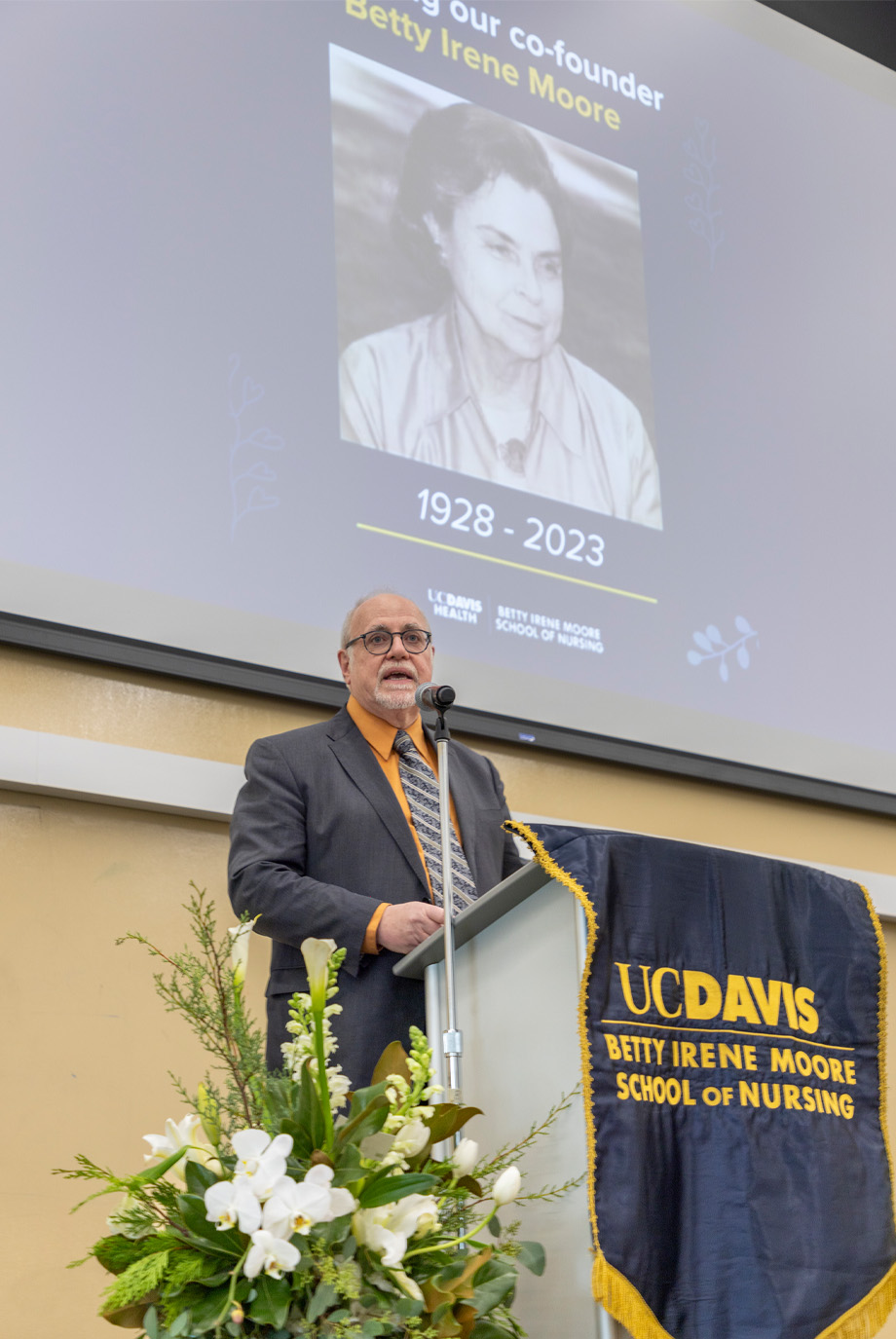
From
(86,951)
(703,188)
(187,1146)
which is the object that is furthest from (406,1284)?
(703,188)

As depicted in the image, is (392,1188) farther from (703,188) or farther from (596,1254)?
(703,188)

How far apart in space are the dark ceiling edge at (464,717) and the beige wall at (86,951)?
6 cm

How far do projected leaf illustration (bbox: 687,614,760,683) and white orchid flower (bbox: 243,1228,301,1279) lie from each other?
8.75 ft

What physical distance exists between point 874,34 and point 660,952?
435cm

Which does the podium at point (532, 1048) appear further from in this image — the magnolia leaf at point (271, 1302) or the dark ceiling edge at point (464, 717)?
the dark ceiling edge at point (464, 717)

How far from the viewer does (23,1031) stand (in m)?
2.76

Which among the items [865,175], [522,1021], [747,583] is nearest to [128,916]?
[522,1021]

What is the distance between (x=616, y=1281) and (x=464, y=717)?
189 centimetres

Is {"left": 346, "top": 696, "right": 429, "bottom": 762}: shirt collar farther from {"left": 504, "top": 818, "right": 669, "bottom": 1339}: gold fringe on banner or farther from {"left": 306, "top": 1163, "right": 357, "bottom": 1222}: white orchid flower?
{"left": 306, "top": 1163, "right": 357, "bottom": 1222}: white orchid flower

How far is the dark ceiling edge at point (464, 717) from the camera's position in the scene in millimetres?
2932

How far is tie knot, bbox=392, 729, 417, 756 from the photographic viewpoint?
2598 mm

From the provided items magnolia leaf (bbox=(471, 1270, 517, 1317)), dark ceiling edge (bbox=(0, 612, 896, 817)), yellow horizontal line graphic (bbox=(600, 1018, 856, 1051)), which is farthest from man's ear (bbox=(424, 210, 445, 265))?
magnolia leaf (bbox=(471, 1270, 517, 1317))

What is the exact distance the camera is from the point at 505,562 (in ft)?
11.6

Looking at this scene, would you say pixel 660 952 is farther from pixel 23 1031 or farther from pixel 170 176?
pixel 170 176
